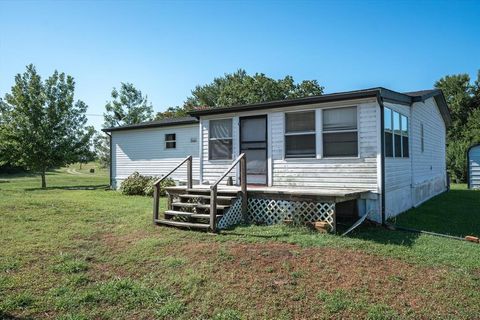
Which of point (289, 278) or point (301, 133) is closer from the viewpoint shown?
point (289, 278)

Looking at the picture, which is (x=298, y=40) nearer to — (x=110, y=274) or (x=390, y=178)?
(x=390, y=178)

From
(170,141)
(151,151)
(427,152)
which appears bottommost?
(427,152)

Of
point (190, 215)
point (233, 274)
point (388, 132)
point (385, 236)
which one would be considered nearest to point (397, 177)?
point (388, 132)

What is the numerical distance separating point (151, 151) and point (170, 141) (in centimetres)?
134

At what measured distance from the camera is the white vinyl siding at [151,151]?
14773 mm

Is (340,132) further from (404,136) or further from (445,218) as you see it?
(445,218)

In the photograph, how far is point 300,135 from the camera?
27.3ft

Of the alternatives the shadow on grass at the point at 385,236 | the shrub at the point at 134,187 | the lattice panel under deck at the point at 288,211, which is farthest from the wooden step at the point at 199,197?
the shrub at the point at 134,187

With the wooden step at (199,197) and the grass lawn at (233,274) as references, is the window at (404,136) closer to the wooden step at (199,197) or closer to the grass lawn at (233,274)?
the grass lawn at (233,274)

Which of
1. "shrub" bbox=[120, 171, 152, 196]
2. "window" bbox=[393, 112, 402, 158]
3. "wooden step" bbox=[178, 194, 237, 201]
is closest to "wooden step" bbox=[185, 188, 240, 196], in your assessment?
"wooden step" bbox=[178, 194, 237, 201]

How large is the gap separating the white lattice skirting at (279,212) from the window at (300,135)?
1.60 metres

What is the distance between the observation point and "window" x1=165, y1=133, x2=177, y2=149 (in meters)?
15.3

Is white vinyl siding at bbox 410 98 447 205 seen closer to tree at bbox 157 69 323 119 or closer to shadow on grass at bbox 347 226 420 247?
shadow on grass at bbox 347 226 420 247

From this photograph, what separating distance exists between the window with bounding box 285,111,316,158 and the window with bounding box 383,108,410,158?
1725mm
